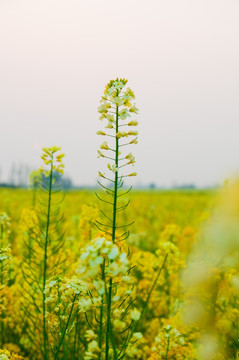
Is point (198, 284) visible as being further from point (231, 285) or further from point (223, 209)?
point (223, 209)

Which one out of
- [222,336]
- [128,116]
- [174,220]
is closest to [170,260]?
[222,336]

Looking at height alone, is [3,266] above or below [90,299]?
below

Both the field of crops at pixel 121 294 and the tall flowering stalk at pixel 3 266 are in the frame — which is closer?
the field of crops at pixel 121 294

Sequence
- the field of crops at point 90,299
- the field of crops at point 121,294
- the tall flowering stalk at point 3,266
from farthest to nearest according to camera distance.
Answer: the tall flowering stalk at point 3,266
the field of crops at point 121,294
the field of crops at point 90,299

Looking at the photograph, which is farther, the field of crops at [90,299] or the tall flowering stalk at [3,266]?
the tall flowering stalk at [3,266]

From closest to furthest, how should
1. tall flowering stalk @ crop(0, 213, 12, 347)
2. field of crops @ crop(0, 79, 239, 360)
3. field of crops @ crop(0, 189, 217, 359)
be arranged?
field of crops @ crop(0, 189, 217, 359) → field of crops @ crop(0, 79, 239, 360) → tall flowering stalk @ crop(0, 213, 12, 347)

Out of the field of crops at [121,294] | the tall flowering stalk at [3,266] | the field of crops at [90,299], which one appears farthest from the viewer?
the tall flowering stalk at [3,266]

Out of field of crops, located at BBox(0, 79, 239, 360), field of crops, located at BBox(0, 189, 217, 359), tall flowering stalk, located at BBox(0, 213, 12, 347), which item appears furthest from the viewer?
tall flowering stalk, located at BBox(0, 213, 12, 347)

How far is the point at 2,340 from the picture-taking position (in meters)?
3.11

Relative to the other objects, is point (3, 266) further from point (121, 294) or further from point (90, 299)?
point (90, 299)

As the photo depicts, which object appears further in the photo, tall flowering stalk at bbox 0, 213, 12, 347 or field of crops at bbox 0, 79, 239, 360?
tall flowering stalk at bbox 0, 213, 12, 347

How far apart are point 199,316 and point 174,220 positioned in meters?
7.45

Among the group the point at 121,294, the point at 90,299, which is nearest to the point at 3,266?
the point at 121,294

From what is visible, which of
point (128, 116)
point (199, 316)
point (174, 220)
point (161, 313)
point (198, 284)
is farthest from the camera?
point (174, 220)
